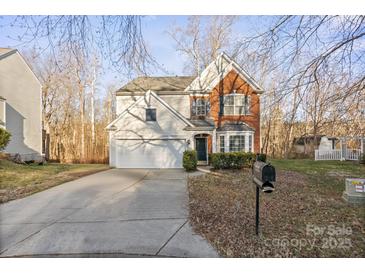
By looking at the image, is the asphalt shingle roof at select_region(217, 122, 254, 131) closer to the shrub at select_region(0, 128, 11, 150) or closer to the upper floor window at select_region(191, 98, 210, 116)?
the upper floor window at select_region(191, 98, 210, 116)

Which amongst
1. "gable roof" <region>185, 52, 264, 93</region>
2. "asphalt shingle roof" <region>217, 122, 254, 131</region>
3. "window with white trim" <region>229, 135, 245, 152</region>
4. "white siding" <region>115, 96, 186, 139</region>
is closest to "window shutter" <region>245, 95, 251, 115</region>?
"asphalt shingle roof" <region>217, 122, 254, 131</region>

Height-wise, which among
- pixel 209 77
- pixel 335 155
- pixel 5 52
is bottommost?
pixel 335 155

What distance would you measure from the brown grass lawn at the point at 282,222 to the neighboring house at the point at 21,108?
16.1ft

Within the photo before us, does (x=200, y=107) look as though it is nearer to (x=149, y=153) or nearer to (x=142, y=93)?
(x=142, y=93)

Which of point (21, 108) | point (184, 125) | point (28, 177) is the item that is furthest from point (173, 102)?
point (28, 177)

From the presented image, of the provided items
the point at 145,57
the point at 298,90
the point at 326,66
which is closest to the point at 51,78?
the point at 145,57

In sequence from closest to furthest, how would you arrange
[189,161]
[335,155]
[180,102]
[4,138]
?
1. [4,138]
2. [189,161]
3. [180,102]
4. [335,155]

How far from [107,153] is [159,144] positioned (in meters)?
3.17

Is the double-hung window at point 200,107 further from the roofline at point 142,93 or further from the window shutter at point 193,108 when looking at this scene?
the roofline at point 142,93

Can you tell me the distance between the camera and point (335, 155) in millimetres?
13320

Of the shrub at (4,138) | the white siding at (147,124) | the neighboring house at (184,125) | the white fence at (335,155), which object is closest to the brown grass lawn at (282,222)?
the neighboring house at (184,125)

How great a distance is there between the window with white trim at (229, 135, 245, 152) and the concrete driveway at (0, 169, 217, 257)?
5.84m

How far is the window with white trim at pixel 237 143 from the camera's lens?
10.9 metres

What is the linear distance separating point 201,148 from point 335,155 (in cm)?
989
